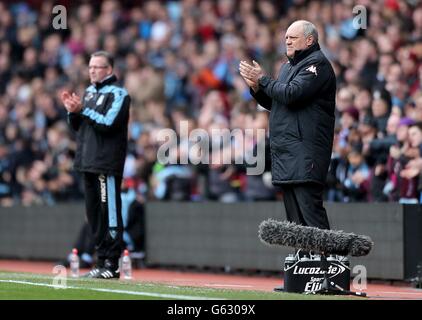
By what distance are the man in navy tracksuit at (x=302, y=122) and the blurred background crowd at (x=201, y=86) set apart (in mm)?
3534

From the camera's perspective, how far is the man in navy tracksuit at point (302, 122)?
440 inches

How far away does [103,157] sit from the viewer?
44.5 ft

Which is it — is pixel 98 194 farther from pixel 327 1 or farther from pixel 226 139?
pixel 327 1

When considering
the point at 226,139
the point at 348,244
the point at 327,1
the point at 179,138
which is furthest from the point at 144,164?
the point at 348,244

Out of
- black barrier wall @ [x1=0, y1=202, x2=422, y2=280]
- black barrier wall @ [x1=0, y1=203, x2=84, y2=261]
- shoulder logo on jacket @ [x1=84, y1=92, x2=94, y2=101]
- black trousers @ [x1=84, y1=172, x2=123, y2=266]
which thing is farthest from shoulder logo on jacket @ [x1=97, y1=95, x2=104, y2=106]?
black barrier wall @ [x1=0, y1=203, x2=84, y2=261]

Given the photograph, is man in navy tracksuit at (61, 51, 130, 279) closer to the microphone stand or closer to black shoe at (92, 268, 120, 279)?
black shoe at (92, 268, 120, 279)

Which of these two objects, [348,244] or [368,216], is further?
[368,216]

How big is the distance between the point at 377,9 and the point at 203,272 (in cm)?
515

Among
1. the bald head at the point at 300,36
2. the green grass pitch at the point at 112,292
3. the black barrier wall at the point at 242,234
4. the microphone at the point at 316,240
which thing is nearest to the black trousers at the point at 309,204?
the microphone at the point at 316,240

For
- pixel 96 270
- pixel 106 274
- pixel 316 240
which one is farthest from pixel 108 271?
pixel 316 240

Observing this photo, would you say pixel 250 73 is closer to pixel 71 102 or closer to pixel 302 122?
pixel 302 122

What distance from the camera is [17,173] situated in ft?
71.5

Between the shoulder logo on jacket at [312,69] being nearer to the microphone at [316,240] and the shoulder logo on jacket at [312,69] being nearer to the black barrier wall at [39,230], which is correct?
the microphone at [316,240]

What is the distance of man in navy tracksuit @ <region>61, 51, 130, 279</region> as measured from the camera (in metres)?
13.5
